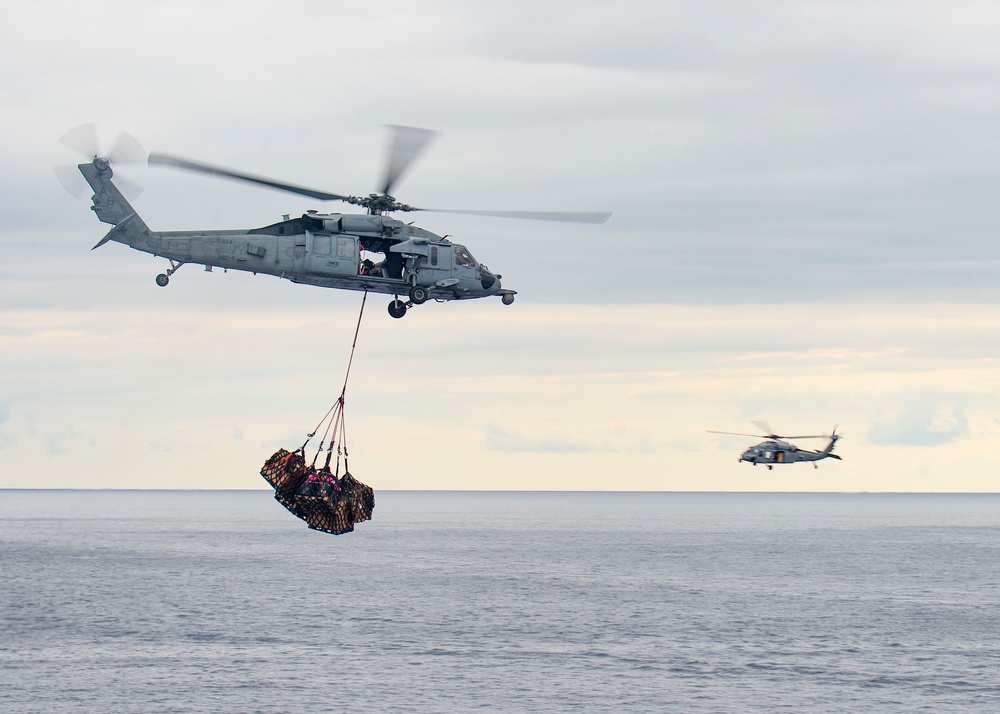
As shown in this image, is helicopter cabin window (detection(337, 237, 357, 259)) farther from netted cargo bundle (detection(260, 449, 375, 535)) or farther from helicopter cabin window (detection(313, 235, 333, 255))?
netted cargo bundle (detection(260, 449, 375, 535))

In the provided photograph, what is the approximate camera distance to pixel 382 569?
15162cm

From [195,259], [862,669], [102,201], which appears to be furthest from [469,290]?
[862,669]

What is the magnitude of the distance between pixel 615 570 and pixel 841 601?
127 ft

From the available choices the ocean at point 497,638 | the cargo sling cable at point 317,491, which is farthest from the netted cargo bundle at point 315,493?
the ocean at point 497,638

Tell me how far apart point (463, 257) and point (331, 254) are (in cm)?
474

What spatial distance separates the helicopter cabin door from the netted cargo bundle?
19.6 ft

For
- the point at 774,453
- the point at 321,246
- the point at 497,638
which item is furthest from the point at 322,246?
the point at 774,453

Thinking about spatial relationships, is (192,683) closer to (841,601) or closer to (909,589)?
(841,601)

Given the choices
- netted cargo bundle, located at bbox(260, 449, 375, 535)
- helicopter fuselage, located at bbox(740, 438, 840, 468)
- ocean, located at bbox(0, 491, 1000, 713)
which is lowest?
ocean, located at bbox(0, 491, 1000, 713)

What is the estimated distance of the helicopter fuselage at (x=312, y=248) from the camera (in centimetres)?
3562

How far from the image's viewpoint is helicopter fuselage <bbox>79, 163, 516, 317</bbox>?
3562cm

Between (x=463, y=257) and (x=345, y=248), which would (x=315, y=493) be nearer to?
(x=345, y=248)

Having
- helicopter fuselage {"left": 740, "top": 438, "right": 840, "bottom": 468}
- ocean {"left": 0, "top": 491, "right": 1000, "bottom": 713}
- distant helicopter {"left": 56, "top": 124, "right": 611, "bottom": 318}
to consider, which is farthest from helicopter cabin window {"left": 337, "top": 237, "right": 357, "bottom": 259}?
helicopter fuselage {"left": 740, "top": 438, "right": 840, "bottom": 468}

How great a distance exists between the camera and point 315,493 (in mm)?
33938
